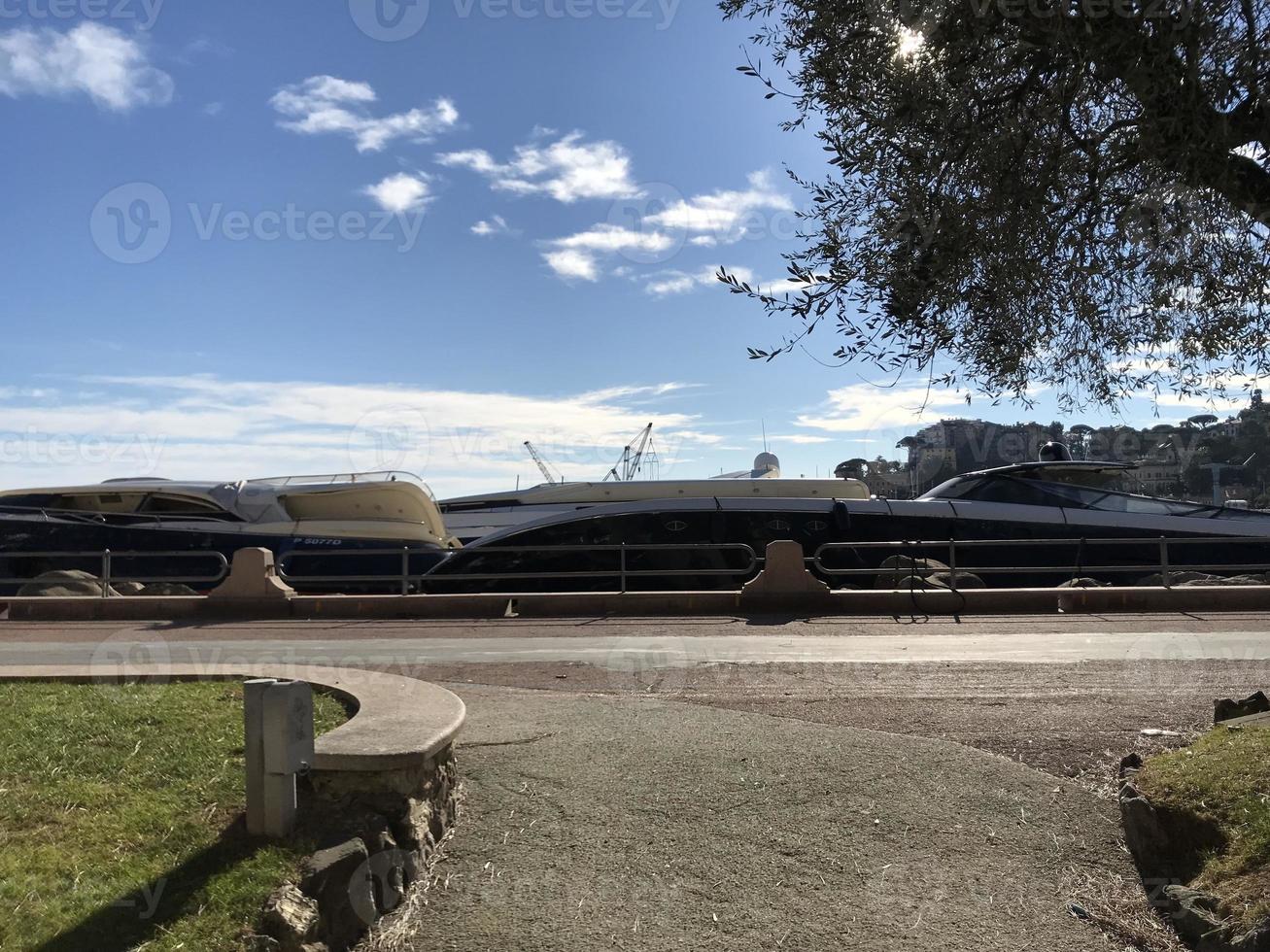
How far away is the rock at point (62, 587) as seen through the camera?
18.3m

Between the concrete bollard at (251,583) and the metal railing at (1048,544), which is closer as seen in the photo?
the metal railing at (1048,544)

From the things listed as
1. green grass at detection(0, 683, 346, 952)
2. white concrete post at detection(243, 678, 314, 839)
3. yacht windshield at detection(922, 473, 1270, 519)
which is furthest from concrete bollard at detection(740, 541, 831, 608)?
yacht windshield at detection(922, 473, 1270, 519)

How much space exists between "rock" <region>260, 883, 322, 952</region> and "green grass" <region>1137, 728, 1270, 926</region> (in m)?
3.66

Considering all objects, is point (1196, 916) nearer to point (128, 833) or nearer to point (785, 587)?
point (128, 833)

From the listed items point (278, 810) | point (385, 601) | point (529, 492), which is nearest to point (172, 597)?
point (385, 601)

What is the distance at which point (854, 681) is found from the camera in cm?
931

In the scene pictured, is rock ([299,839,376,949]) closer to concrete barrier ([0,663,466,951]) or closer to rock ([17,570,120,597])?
concrete barrier ([0,663,466,951])

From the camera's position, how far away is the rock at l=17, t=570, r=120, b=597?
Answer: 18312 millimetres

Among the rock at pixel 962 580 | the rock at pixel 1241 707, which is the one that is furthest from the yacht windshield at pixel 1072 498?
the rock at pixel 1241 707

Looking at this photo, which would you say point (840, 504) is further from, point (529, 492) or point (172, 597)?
point (529, 492)

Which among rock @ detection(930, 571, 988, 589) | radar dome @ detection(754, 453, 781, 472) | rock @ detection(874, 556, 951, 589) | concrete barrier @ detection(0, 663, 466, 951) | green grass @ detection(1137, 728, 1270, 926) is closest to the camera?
concrete barrier @ detection(0, 663, 466, 951)

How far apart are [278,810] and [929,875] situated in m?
2.98

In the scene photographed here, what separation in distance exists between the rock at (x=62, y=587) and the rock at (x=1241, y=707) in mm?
17141

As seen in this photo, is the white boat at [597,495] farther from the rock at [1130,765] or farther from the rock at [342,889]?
the rock at [342,889]
